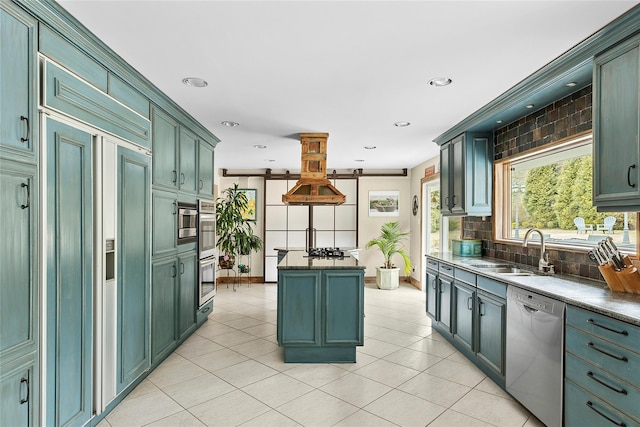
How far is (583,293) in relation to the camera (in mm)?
2330

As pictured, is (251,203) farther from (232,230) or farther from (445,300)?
(445,300)

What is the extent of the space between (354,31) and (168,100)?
77.9 inches

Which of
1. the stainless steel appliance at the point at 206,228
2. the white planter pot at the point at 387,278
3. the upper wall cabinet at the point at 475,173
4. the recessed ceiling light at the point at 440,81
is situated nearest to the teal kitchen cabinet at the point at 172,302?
the stainless steel appliance at the point at 206,228

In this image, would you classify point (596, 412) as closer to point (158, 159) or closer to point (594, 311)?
point (594, 311)

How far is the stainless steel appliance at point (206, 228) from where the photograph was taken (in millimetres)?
4406

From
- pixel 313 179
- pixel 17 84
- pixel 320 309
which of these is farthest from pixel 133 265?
pixel 313 179

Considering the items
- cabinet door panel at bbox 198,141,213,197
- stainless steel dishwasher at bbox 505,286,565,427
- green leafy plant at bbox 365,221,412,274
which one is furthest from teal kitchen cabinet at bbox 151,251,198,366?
green leafy plant at bbox 365,221,412,274

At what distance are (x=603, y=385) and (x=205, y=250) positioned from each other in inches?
155

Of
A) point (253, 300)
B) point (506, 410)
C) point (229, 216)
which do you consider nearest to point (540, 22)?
point (506, 410)

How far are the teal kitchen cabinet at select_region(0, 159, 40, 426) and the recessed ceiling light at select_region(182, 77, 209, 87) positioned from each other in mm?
1458

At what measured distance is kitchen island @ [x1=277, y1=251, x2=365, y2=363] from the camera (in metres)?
3.56

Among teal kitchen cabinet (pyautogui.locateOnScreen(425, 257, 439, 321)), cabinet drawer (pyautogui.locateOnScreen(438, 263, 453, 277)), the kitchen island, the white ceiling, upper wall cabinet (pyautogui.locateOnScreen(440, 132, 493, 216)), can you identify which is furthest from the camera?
teal kitchen cabinet (pyautogui.locateOnScreen(425, 257, 439, 321))

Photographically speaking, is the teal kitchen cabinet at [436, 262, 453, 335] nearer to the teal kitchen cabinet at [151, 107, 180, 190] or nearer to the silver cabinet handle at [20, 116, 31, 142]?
the teal kitchen cabinet at [151, 107, 180, 190]

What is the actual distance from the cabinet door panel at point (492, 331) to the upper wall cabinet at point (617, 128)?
3.57ft
